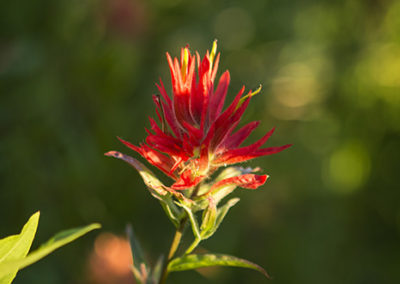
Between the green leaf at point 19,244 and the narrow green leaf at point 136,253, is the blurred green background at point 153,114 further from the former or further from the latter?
the green leaf at point 19,244

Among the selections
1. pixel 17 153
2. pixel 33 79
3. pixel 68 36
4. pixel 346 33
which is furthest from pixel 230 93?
pixel 17 153

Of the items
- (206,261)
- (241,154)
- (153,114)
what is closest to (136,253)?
(206,261)

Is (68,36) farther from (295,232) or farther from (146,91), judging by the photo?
(295,232)

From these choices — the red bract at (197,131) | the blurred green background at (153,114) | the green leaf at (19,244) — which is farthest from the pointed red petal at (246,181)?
the blurred green background at (153,114)

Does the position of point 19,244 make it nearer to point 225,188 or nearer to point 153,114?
point 225,188

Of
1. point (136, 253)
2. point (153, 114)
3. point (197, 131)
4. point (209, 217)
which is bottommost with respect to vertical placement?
point (153, 114)

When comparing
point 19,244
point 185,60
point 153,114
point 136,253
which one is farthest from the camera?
point 153,114

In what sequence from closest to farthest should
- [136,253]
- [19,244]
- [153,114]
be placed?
1. [19,244]
2. [136,253]
3. [153,114]
